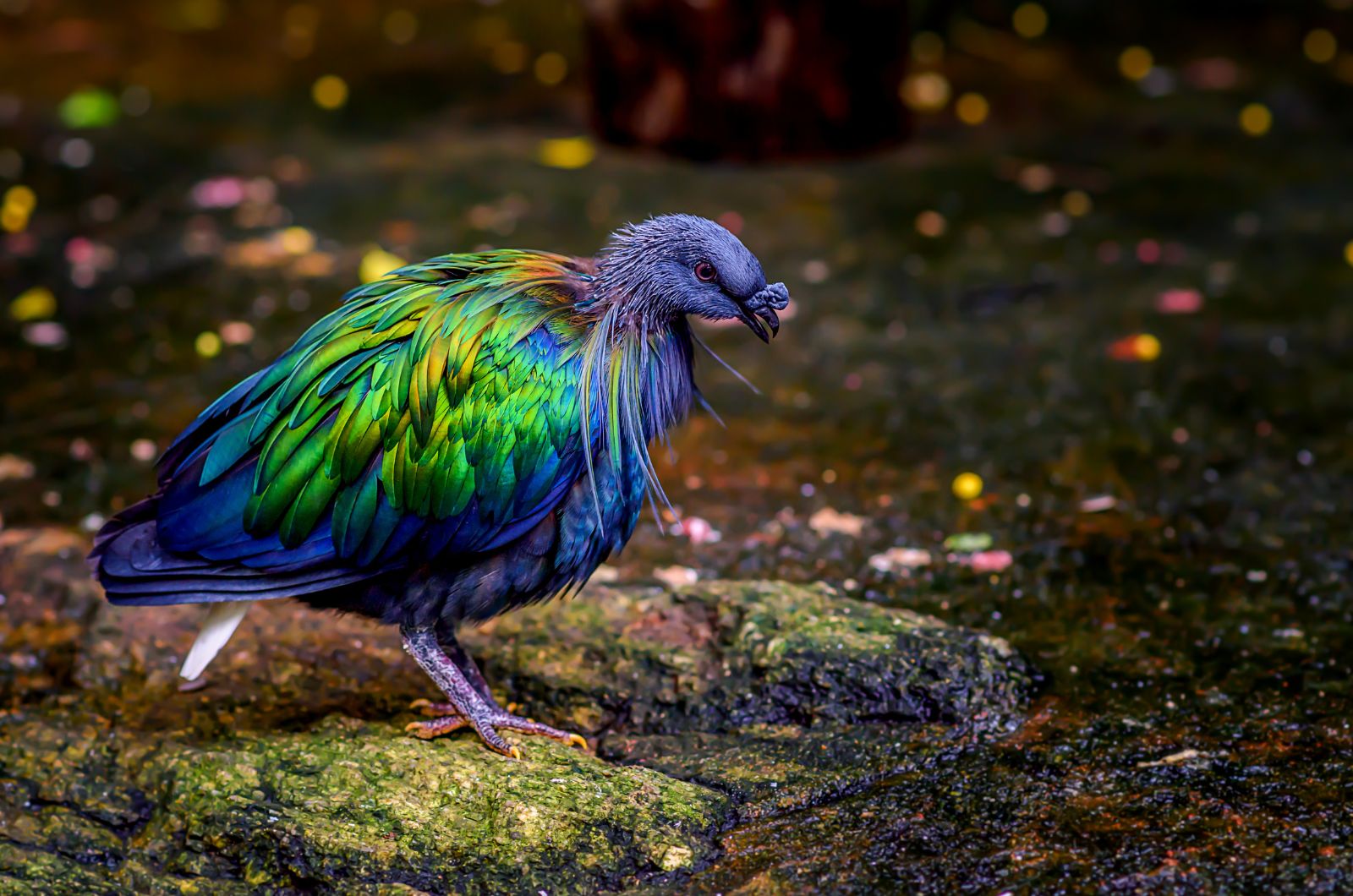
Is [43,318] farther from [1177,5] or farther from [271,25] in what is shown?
[1177,5]

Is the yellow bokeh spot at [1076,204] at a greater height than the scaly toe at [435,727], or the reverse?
the yellow bokeh spot at [1076,204]

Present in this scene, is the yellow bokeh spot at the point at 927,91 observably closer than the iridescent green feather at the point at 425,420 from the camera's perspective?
No

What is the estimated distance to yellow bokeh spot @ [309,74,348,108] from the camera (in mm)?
8672

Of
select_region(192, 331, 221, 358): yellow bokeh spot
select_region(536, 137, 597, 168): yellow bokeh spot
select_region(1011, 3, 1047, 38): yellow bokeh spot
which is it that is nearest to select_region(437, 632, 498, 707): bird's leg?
select_region(192, 331, 221, 358): yellow bokeh spot

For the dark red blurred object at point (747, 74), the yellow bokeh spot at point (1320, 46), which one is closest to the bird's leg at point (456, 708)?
the dark red blurred object at point (747, 74)

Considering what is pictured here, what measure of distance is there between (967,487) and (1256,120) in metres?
4.65

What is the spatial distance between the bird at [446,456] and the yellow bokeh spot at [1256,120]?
574cm

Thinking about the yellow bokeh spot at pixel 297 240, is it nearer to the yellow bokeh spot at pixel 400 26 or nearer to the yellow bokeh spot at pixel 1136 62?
the yellow bokeh spot at pixel 400 26

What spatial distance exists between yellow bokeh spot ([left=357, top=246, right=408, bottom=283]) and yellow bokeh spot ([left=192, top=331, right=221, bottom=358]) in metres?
0.69

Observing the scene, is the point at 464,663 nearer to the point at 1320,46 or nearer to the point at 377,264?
the point at 377,264

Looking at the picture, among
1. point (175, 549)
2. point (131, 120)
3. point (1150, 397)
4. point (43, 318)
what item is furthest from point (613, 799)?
point (131, 120)

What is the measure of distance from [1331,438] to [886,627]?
7.23ft

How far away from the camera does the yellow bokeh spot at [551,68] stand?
9.03 meters

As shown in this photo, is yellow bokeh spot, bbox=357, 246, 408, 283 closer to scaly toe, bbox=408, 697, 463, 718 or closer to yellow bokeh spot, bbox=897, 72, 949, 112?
scaly toe, bbox=408, 697, 463, 718
